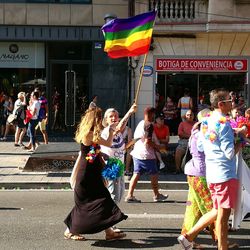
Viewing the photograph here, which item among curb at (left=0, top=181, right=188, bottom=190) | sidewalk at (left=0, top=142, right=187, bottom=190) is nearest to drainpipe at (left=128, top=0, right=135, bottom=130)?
sidewalk at (left=0, top=142, right=187, bottom=190)

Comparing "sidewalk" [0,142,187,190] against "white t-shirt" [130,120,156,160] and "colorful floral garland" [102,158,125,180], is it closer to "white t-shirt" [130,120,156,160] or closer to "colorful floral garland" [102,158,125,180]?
"white t-shirt" [130,120,156,160]

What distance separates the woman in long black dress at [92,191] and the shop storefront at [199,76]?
1339 centimetres

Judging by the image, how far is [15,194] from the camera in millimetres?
10523

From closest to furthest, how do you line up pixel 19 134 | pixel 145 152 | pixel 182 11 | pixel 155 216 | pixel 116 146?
1. pixel 116 146
2. pixel 155 216
3. pixel 145 152
4. pixel 19 134
5. pixel 182 11

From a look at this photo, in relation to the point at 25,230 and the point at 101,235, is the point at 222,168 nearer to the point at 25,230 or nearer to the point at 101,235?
the point at 101,235

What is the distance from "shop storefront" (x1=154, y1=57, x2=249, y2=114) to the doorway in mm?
2638

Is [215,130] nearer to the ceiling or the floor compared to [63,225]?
nearer to the ceiling

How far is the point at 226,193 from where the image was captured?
5863 mm

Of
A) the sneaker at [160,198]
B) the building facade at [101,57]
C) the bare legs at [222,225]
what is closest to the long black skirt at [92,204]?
the bare legs at [222,225]

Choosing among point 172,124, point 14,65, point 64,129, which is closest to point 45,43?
point 14,65

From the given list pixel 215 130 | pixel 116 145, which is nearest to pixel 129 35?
pixel 116 145

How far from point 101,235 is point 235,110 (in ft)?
13.1

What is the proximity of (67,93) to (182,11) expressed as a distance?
193 inches

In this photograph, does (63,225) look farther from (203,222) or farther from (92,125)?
(203,222)
